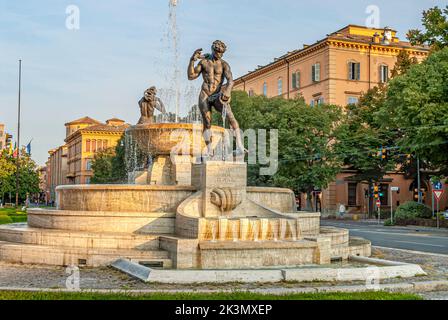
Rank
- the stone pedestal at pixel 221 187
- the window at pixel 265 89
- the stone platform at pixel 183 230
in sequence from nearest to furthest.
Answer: the stone platform at pixel 183 230 < the stone pedestal at pixel 221 187 < the window at pixel 265 89

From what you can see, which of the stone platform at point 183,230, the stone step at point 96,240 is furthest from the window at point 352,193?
the stone step at point 96,240

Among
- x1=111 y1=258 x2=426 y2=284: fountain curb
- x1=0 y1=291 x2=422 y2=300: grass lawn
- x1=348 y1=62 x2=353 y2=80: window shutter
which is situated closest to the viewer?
x1=0 y1=291 x2=422 y2=300: grass lawn

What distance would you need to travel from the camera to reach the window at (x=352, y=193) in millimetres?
58031

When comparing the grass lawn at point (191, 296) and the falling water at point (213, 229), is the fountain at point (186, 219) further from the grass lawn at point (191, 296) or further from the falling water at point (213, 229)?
the grass lawn at point (191, 296)

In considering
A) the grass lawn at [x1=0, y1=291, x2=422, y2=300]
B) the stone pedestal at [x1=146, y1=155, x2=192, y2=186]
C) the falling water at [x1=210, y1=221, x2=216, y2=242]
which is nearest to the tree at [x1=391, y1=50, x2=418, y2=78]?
the stone pedestal at [x1=146, y1=155, x2=192, y2=186]

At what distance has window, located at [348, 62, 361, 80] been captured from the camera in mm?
60438

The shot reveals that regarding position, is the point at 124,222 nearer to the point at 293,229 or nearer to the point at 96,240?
the point at 96,240

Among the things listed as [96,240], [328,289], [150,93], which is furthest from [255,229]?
[150,93]

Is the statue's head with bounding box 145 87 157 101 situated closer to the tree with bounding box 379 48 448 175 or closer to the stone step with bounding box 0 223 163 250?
the stone step with bounding box 0 223 163 250

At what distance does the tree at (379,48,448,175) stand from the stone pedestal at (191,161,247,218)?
1961 cm

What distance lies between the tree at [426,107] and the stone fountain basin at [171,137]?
1750cm

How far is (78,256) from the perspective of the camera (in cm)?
1307
